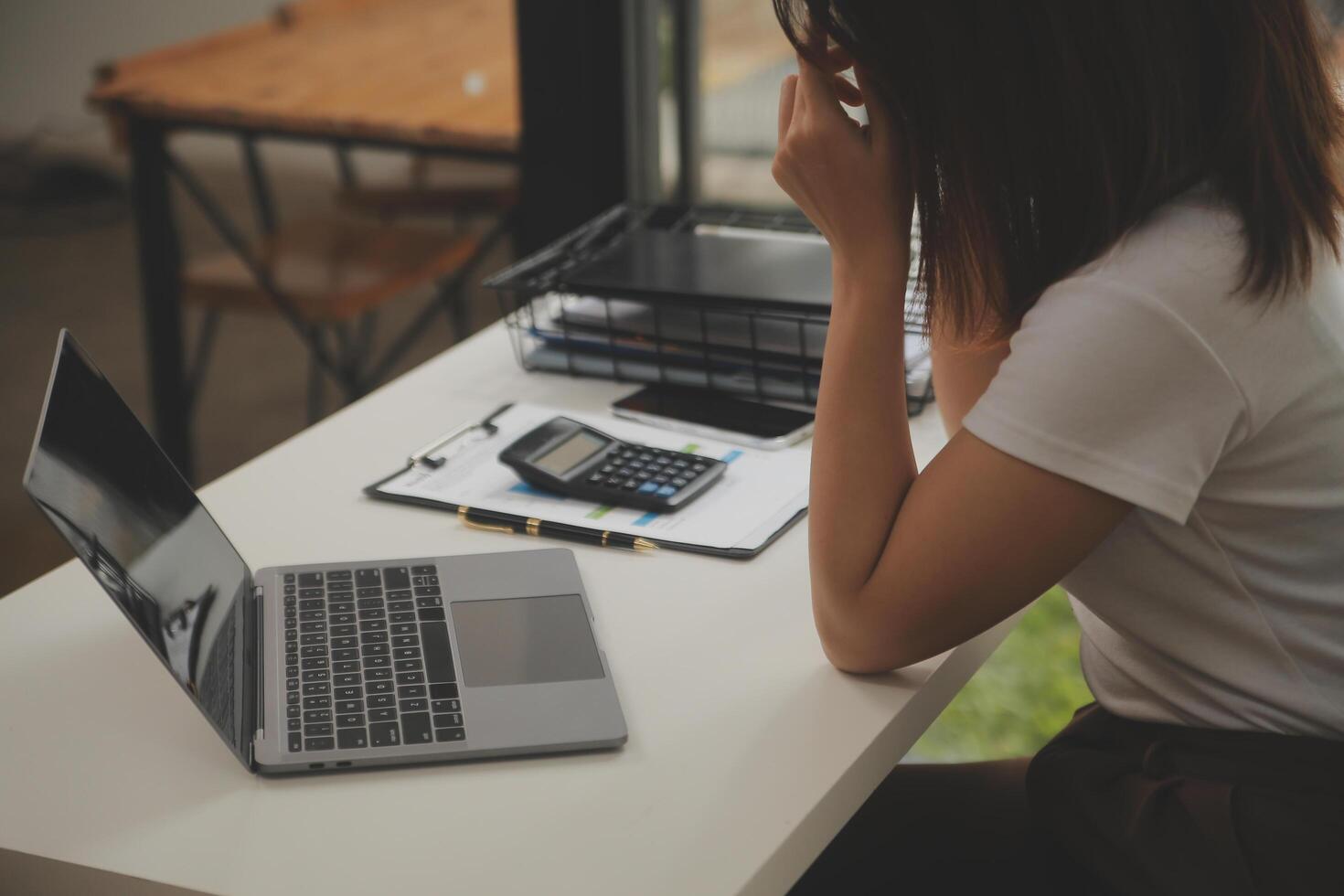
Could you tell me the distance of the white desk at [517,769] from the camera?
721mm

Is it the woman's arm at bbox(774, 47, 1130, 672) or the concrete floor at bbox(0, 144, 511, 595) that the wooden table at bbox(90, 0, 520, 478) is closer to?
the concrete floor at bbox(0, 144, 511, 595)

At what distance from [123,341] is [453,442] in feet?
8.72

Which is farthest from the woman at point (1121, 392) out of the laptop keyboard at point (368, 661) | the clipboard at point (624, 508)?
the laptop keyboard at point (368, 661)

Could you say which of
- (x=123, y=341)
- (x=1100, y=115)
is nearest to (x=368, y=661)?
(x=1100, y=115)

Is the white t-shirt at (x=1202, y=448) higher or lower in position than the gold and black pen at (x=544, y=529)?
higher

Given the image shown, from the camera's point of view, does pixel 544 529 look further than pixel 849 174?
Yes

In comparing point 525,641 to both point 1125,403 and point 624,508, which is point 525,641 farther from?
point 1125,403

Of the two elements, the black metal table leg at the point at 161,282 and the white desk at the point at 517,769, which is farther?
the black metal table leg at the point at 161,282

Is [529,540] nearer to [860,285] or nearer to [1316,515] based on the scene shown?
[860,285]

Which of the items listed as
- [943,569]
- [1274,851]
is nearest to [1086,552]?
[943,569]

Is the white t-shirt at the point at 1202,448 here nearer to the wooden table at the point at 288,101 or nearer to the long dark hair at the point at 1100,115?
the long dark hair at the point at 1100,115

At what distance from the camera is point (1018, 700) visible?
2182 mm

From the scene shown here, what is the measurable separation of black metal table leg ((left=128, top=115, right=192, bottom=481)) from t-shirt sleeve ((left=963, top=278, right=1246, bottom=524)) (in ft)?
6.52

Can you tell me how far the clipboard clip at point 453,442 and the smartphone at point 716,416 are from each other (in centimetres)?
12
